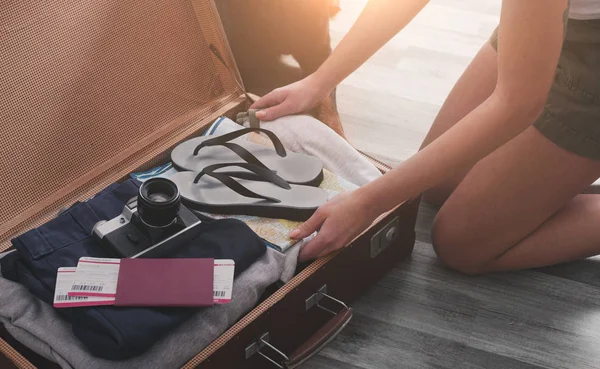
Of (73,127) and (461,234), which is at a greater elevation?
(73,127)

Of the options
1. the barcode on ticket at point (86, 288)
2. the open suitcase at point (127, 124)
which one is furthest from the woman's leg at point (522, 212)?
the barcode on ticket at point (86, 288)

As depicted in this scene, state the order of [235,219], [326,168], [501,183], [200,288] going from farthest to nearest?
1. [326,168]
2. [501,183]
3. [235,219]
4. [200,288]

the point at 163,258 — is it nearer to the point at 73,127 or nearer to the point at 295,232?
the point at 295,232

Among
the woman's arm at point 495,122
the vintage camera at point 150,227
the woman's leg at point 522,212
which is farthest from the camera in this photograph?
the woman's leg at point 522,212

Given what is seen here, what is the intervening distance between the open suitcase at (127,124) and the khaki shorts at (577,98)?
0.27m

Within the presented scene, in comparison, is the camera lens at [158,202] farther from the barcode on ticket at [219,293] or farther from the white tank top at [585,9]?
the white tank top at [585,9]

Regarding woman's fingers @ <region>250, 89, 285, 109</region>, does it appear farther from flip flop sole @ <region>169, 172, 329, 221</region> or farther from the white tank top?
the white tank top

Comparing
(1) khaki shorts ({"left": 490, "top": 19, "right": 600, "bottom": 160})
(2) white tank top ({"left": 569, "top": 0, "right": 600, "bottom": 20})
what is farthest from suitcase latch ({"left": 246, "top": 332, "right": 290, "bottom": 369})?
(2) white tank top ({"left": 569, "top": 0, "right": 600, "bottom": 20})

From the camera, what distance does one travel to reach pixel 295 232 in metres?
1.10

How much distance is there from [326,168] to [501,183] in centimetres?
33

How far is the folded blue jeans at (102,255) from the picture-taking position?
2.95ft

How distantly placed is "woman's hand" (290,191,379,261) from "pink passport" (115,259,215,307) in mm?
174

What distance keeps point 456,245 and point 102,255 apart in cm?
66

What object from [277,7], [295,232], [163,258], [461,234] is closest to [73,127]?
[163,258]
